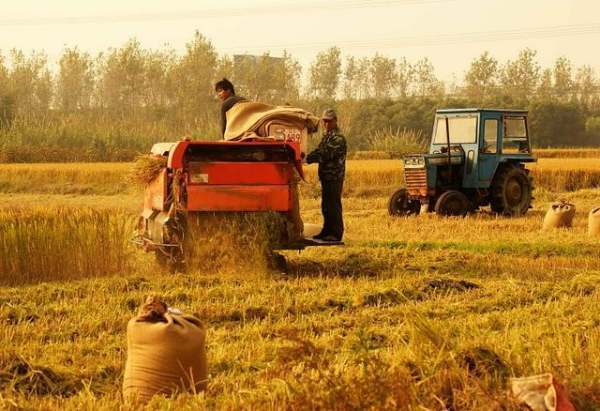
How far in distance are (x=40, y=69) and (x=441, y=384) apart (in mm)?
77562

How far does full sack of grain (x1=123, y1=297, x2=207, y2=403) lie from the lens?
21.1 feet

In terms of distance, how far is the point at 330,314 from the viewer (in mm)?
9859

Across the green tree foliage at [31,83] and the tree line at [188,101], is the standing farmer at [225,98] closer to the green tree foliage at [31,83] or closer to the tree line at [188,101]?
the tree line at [188,101]

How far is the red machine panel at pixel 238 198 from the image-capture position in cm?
1224

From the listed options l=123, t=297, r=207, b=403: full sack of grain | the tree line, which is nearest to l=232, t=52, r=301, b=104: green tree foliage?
the tree line

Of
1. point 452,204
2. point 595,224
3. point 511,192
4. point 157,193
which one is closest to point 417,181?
point 452,204

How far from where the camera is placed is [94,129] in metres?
40.8

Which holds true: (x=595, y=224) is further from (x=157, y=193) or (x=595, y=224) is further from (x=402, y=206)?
(x=157, y=193)

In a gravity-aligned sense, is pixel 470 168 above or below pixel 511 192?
above

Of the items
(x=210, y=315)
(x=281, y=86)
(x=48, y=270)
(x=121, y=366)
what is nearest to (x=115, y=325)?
(x=210, y=315)

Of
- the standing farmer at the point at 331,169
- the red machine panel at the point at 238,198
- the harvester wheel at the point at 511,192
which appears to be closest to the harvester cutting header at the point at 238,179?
the red machine panel at the point at 238,198

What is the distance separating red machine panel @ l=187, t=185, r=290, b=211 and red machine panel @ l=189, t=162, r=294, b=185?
0.06 meters

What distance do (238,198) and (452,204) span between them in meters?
8.78

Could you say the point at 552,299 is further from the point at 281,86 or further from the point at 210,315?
the point at 281,86
